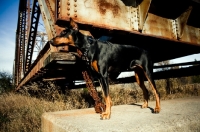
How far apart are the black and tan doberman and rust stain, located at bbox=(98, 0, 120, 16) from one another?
105 cm

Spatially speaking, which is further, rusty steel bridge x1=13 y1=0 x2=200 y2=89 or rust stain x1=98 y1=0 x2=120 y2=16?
rust stain x1=98 y1=0 x2=120 y2=16

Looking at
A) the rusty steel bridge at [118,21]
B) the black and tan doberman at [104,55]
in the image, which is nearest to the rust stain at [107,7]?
the rusty steel bridge at [118,21]

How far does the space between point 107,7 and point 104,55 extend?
1494mm

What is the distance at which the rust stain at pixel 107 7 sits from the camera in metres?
3.70

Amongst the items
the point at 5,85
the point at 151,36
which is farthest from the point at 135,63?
the point at 5,85

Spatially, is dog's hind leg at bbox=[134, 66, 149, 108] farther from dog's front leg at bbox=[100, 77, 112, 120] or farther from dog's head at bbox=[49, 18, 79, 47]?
dog's head at bbox=[49, 18, 79, 47]

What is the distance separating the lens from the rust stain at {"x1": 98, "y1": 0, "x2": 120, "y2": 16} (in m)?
3.70

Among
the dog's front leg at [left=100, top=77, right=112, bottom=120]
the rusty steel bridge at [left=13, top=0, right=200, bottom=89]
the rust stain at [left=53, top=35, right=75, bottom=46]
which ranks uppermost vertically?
the rusty steel bridge at [left=13, top=0, right=200, bottom=89]

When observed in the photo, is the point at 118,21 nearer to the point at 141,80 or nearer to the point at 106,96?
the point at 141,80

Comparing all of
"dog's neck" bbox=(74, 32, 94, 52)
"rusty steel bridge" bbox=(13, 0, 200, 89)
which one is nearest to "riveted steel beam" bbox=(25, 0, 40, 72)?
"rusty steel bridge" bbox=(13, 0, 200, 89)

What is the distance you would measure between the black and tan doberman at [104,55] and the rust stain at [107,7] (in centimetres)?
105

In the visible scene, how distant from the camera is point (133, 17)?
4098 mm

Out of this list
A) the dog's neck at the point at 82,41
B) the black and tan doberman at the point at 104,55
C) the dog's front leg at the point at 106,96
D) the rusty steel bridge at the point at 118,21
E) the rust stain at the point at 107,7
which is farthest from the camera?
the rust stain at the point at 107,7

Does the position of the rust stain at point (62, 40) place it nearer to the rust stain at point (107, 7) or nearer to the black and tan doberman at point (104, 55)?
the black and tan doberman at point (104, 55)
